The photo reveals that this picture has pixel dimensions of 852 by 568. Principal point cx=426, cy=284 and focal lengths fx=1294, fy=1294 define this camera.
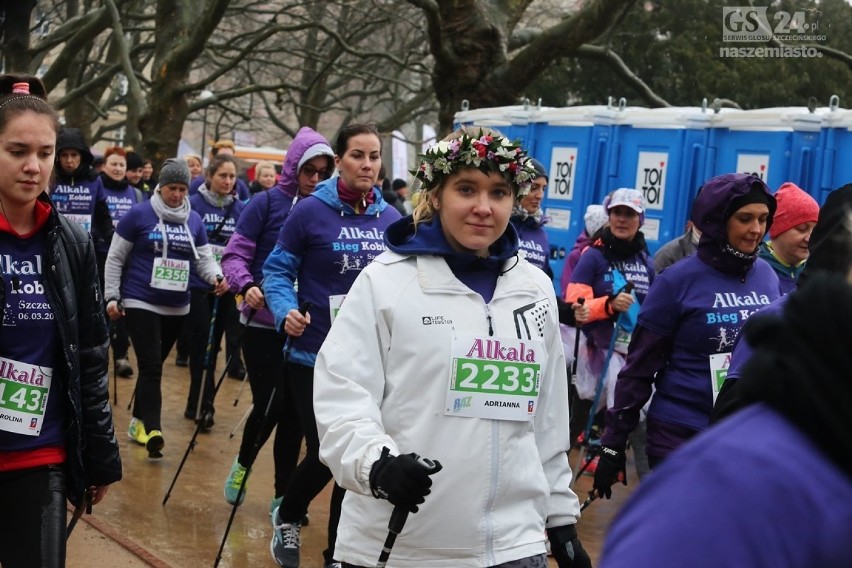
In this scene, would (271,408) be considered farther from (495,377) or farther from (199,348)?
(199,348)

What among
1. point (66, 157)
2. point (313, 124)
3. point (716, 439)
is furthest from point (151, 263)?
point (313, 124)

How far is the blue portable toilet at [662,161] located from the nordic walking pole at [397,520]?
26.6 ft

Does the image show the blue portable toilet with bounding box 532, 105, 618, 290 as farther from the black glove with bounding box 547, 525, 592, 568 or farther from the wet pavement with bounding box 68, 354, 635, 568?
the black glove with bounding box 547, 525, 592, 568

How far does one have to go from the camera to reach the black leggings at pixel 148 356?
8883mm

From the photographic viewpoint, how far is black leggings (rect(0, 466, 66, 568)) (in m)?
3.88

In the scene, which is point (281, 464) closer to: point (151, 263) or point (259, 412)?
point (259, 412)

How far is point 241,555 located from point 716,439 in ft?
18.7

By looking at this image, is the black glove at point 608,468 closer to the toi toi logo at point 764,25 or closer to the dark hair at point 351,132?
the dark hair at point 351,132

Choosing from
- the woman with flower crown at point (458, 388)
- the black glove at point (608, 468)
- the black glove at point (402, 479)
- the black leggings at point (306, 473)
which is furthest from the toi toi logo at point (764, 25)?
the black glove at point (402, 479)

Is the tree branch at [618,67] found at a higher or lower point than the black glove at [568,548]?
Result: higher

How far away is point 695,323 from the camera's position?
17.0 feet

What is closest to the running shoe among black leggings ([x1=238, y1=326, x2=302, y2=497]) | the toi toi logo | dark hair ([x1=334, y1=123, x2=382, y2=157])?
black leggings ([x1=238, y1=326, x2=302, y2=497])

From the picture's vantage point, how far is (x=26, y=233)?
13.6 feet

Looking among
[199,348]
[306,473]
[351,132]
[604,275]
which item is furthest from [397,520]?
[199,348]
